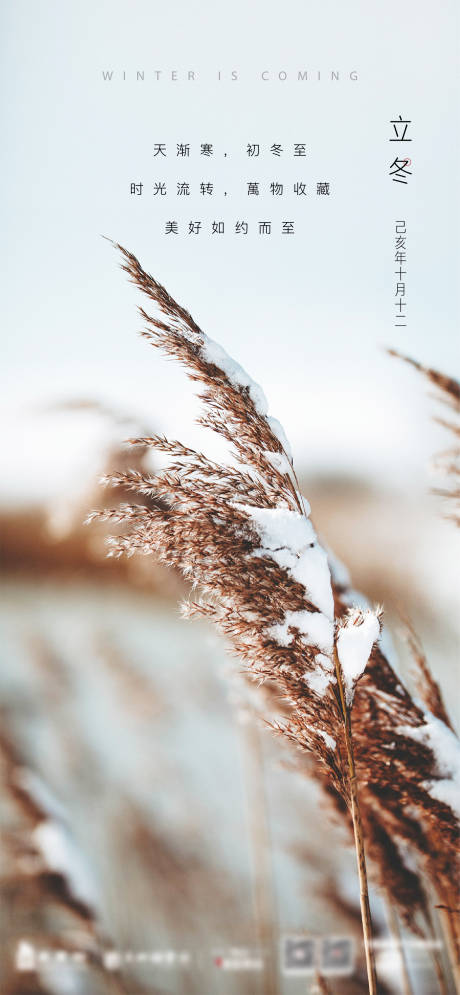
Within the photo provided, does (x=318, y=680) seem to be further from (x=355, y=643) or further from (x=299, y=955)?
(x=299, y=955)

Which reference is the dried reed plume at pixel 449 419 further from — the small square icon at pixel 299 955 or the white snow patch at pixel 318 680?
the small square icon at pixel 299 955

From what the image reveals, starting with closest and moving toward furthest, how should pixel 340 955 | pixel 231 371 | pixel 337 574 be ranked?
pixel 231 371 < pixel 337 574 < pixel 340 955

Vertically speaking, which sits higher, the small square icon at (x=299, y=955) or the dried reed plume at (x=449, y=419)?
the dried reed plume at (x=449, y=419)

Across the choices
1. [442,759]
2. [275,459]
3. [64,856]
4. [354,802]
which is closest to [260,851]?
[64,856]

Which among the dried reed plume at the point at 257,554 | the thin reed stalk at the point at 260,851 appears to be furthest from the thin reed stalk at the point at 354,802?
the thin reed stalk at the point at 260,851

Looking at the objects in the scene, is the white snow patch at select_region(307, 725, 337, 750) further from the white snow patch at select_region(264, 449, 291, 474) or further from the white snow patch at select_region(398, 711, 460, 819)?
the white snow patch at select_region(264, 449, 291, 474)

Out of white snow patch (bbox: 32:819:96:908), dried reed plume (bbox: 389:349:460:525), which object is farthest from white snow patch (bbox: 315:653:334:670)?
white snow patch (bbox: 32:819:96:908)
